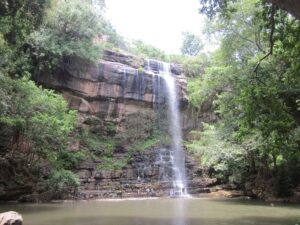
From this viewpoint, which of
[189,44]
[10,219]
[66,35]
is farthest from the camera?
[189,44]

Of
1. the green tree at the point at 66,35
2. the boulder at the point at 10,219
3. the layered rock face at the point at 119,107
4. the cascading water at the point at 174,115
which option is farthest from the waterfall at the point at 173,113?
the boulder at the point at 10,219

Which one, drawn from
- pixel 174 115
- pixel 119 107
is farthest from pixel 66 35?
pixel 174 115

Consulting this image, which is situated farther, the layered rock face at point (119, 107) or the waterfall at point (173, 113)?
the waterfall at point (173, 113)

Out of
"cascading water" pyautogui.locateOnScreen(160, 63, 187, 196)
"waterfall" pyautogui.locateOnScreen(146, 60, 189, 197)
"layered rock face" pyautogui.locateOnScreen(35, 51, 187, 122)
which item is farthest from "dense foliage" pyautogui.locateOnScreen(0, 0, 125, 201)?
"cascading water" pyautogui.locateOnScreen(160, 63, 187, 196)

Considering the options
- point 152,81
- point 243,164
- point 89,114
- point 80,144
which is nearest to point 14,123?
point 80,144

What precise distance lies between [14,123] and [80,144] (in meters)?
9.31

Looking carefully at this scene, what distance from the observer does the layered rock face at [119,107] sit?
25.1 meters

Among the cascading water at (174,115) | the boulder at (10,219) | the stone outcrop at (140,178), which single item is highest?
the cascading water at (174,115)

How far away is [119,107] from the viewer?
3047cm

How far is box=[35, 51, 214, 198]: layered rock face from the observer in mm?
25062

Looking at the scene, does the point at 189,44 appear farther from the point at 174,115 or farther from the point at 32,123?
the point at 32,123

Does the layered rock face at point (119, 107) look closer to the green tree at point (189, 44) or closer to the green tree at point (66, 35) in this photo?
the green tree at point (66, 35)

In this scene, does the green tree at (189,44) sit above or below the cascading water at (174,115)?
above

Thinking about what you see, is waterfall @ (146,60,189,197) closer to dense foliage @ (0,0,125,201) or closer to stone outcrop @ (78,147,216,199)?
stone outcrop @ (78,147,216,199)
